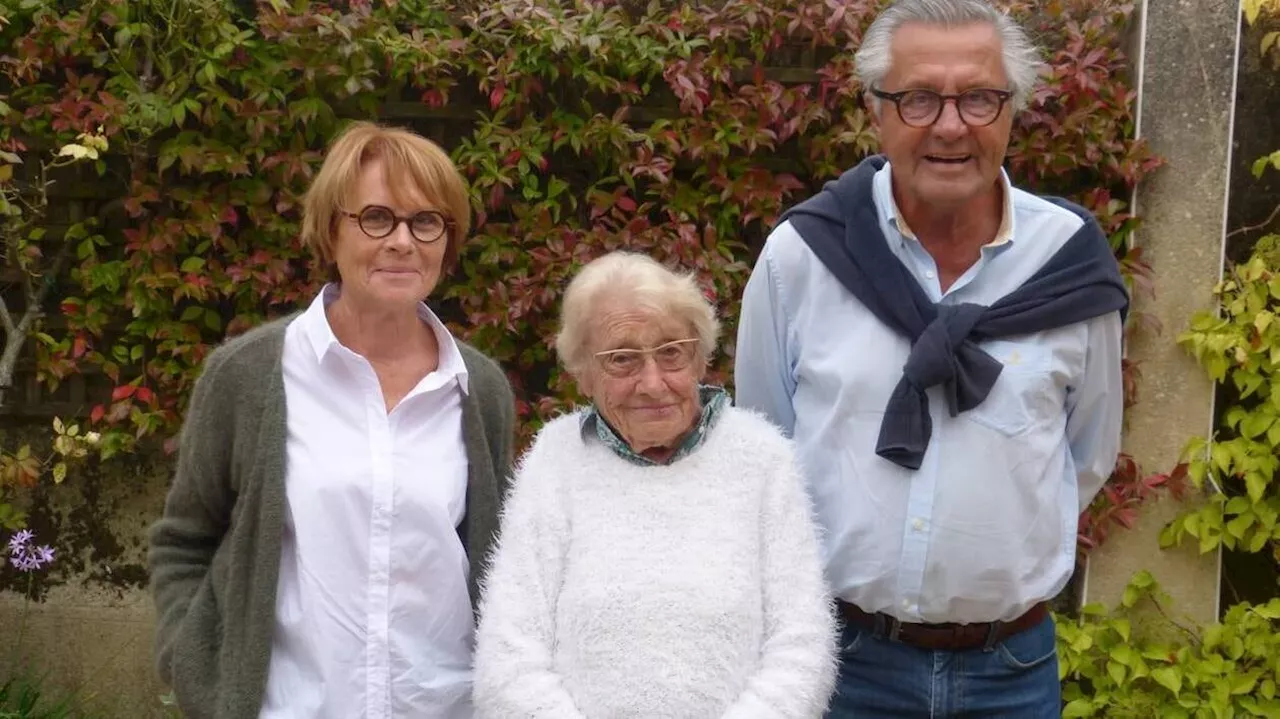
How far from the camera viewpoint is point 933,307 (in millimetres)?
2150

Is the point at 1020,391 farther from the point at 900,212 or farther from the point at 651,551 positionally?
the point at 651,551

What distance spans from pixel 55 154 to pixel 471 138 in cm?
134

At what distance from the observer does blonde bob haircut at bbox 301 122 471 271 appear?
215cm

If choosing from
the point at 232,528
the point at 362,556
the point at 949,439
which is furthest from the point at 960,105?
the point at 232,528

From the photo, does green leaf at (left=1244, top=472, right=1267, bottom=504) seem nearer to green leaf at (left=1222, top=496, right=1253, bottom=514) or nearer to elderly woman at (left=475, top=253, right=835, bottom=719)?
green leaf at (left=1222, top=496, right=1253, bottom=514)

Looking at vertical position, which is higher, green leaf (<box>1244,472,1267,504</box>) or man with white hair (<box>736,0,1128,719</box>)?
man with white hair (<box>736,0,1128,719</box>)

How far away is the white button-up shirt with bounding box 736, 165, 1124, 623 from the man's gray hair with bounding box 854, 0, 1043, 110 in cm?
19

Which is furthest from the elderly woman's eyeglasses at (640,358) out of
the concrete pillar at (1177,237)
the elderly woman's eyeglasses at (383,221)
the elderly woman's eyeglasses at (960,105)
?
the concrete pillar at (1177,237)

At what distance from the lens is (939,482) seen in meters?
2.09

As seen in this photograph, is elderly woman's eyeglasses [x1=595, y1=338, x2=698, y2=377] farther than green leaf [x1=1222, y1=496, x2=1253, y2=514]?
No

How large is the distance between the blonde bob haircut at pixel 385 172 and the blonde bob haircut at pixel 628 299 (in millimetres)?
298

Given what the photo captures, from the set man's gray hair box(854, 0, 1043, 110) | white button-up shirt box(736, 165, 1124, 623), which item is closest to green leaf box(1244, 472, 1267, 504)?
white button-up shirt box(736, 165, 1124, 623)

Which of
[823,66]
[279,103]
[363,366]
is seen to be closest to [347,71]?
[279,103]

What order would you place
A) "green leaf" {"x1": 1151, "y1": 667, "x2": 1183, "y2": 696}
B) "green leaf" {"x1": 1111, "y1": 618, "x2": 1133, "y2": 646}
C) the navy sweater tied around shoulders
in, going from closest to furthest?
the navy sweater tied around shoulders < "green leaf" {"x1": 1151, "y1": 667, "x2": 1183, "y2": 696} < "green leaf" {"x1": 1111, "y1": 618, "x2": 1133, "y2": 646}
